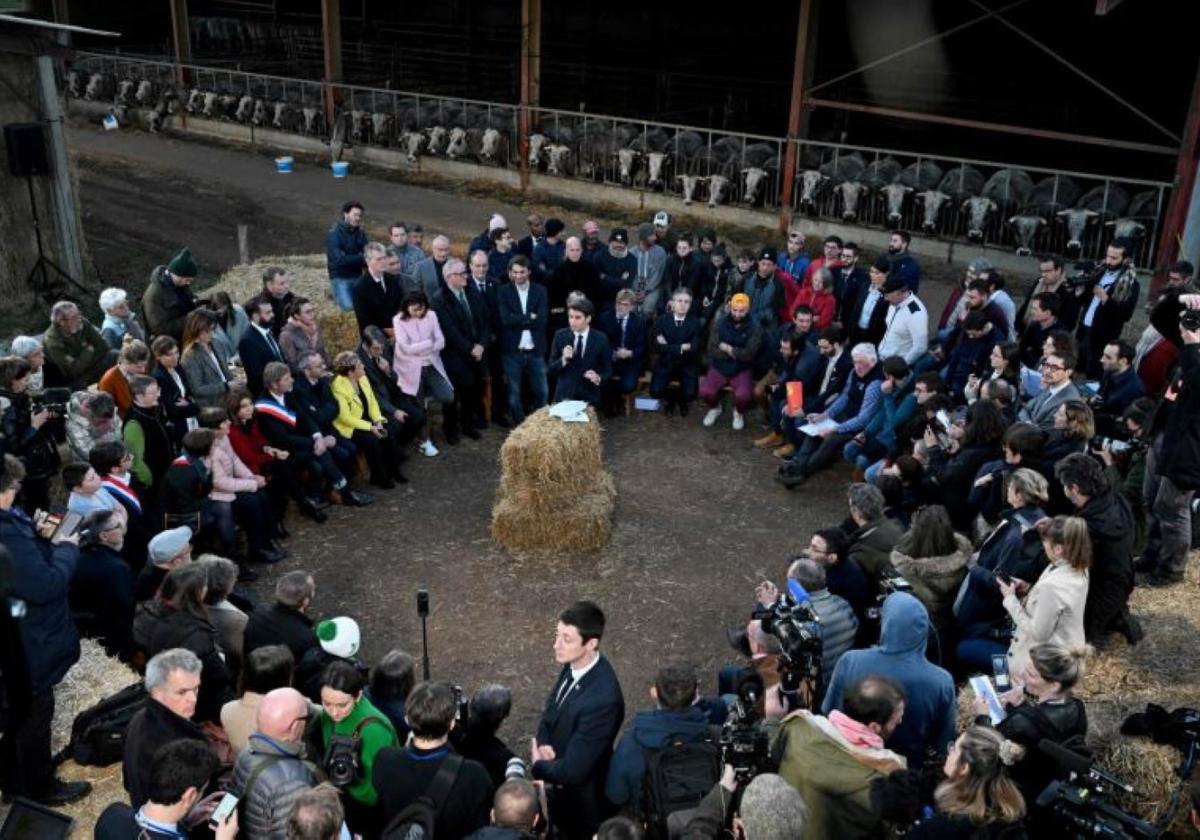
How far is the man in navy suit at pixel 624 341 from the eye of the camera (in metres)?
11.2

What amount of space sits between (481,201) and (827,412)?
10.9 meters

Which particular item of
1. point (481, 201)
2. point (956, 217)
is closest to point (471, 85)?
point (481, 201)

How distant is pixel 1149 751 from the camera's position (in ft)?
18.3

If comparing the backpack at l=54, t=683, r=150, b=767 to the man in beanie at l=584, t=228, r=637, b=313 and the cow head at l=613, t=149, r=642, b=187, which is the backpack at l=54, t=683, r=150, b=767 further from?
the cow head at l=613, t=149, r=642, b=187

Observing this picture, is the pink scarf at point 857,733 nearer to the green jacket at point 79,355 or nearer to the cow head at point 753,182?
the green jacket at point 79,355

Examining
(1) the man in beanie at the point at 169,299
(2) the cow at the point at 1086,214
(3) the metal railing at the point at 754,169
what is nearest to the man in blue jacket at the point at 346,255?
(1) the man in beanie at the point at 169,299

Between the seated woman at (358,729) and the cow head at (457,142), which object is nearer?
the seated woman at (358,729)

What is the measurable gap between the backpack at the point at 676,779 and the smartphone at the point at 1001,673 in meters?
1.97

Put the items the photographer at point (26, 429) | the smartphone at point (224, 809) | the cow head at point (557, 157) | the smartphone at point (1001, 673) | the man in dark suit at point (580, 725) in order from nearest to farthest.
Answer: the smartphone at point (224, 809) < the man in dark suit at point (580, 725) < the smartphone at point (1001, 673) < the photographer at point (26, 429) < the cow head at point (557, 157)

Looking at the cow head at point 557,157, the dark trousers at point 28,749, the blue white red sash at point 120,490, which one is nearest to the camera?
the dark trousers at point 28,749

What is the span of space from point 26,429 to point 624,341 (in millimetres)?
5535

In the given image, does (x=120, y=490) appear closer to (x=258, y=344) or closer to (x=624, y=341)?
(x=258, y=344)

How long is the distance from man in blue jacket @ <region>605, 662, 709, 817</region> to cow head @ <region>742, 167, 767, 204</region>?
→ 14325 mm

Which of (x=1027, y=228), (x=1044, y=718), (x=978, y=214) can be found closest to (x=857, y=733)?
(x=1044, y=718)
